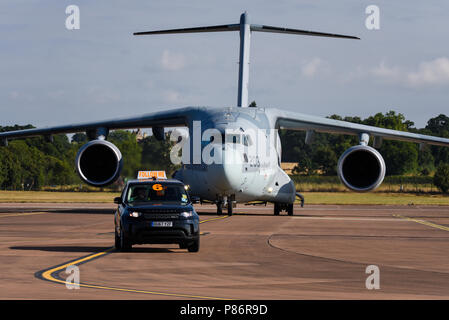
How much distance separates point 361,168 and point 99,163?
10.5 meters

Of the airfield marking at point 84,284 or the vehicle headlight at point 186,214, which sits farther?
the vehicle headlight at point 186,214

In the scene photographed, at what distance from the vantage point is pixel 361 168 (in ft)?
109

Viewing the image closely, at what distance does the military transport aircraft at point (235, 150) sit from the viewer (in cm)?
3045

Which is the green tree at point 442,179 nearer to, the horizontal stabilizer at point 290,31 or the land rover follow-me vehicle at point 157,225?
the horizontal stabilizer at point 290,31

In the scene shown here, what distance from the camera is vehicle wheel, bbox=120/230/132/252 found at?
17.4 meters

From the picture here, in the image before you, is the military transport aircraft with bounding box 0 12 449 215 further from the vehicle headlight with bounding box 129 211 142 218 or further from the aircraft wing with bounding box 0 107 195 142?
the vehicle headlight with bounding box 129 211 142 218

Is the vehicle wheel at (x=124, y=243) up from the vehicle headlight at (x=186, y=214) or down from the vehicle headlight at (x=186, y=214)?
down

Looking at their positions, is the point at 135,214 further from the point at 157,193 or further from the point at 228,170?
the point at 228,170

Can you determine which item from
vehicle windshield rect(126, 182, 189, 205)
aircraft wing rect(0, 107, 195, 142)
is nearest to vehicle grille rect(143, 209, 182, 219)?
vehicle windshield rect(126, 182, 189, 205)

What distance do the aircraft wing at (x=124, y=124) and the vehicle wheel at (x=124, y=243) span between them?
653 inches

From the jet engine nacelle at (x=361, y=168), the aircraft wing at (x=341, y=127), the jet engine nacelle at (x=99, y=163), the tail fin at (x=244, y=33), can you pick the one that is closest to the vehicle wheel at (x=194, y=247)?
the jet engine nacelle at (x=361, y=168)

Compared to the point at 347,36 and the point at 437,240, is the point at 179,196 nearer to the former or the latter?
the point at 437,240

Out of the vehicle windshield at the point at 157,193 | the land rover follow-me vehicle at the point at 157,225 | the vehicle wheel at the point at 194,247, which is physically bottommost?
the vehicle wheel at the point at 194,247

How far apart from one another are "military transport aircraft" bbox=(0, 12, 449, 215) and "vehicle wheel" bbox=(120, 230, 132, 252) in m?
12.0
